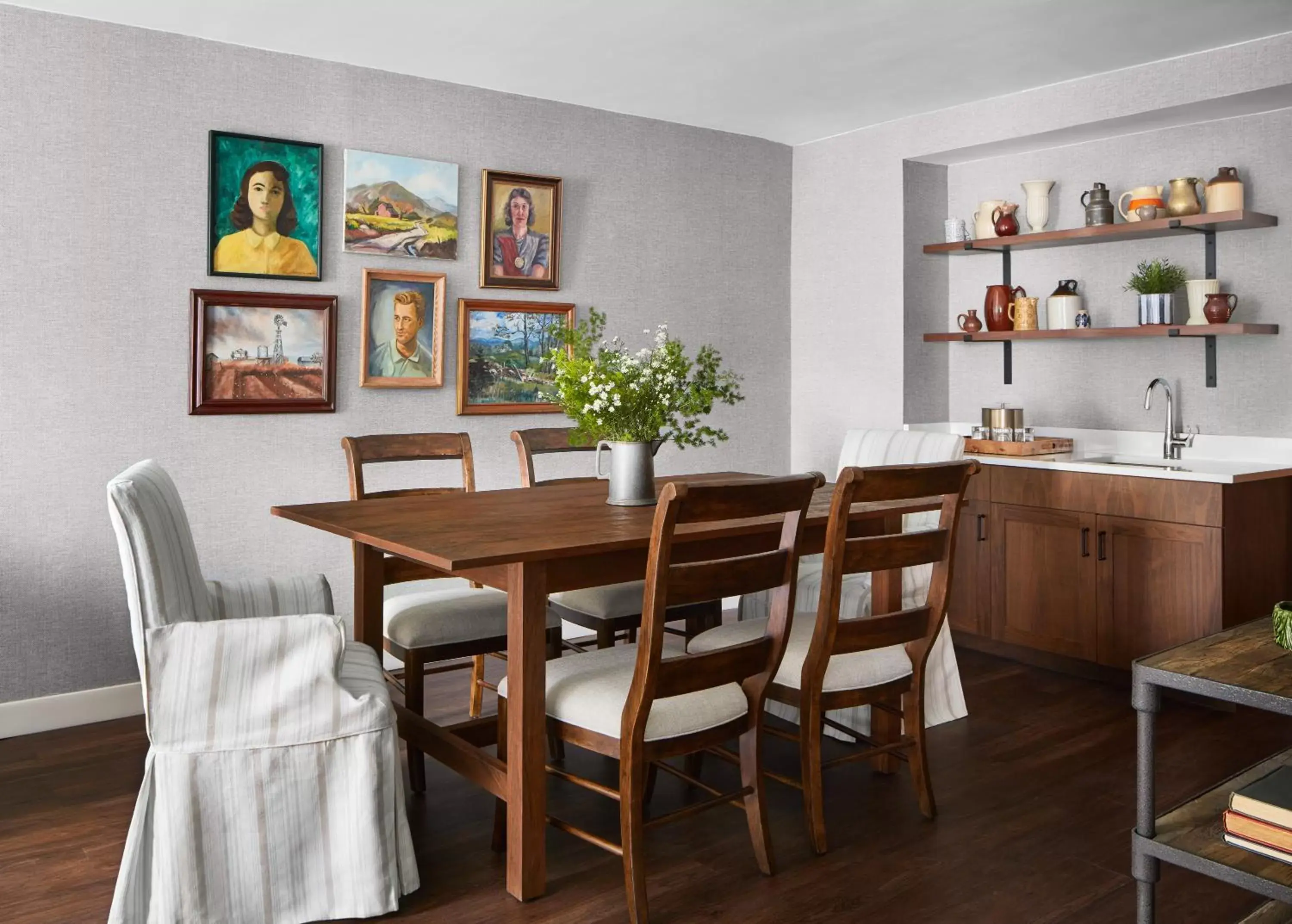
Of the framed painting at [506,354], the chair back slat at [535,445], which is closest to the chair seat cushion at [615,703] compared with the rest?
the chair back slat at [535,445]

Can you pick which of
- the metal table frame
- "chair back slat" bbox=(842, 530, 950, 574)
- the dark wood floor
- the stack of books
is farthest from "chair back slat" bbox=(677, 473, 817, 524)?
the stack of books

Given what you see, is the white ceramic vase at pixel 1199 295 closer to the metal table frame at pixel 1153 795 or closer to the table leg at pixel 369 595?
the metal table frame at pixel 1153 795

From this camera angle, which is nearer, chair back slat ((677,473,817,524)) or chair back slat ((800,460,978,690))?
chair back slat ((677,473,817,524))

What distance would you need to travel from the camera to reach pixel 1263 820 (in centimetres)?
175

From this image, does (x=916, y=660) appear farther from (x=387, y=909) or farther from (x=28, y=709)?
(x=28, y=709)

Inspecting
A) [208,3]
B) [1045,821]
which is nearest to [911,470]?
[1045,821]

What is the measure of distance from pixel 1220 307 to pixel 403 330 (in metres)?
3.23

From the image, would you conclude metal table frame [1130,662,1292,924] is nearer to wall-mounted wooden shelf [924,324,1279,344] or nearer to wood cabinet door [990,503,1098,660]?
wood cabinet door [990,503,1098,660]

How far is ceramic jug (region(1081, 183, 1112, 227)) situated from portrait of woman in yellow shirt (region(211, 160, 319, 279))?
320 cm

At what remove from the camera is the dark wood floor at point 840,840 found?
2.45 meters

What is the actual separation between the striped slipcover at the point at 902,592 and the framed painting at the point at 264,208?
215 centimetres

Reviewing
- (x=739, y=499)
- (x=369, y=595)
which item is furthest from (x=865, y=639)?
(x=369, y=595)

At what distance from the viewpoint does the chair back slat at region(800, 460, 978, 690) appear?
257cm

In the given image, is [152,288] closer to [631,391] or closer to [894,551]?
[631,391]
